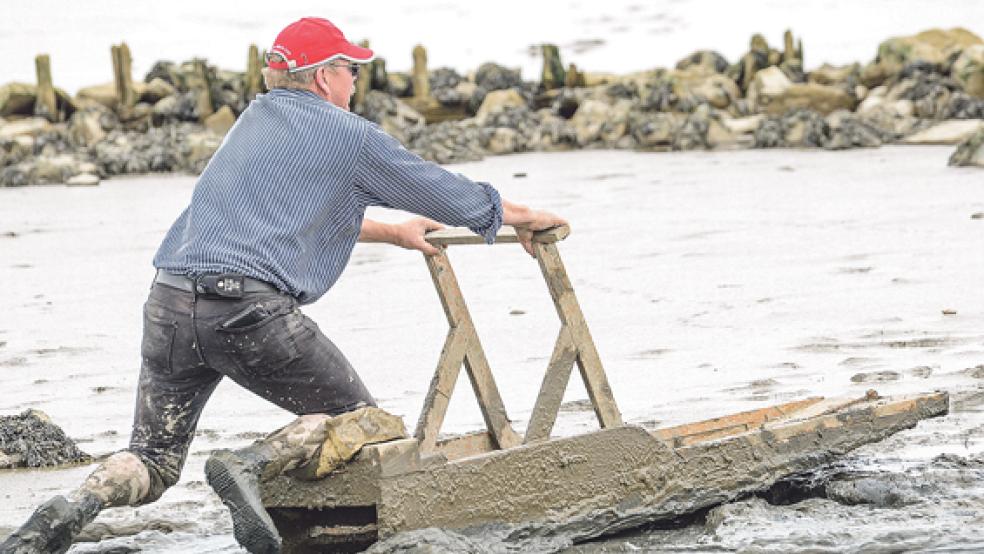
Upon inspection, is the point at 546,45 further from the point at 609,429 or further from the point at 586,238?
the point at 609,429

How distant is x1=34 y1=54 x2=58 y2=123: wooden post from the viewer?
94.7 ft

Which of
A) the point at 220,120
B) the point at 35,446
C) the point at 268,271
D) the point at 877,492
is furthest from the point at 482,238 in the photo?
the point at 220,120

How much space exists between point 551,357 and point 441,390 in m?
0.35

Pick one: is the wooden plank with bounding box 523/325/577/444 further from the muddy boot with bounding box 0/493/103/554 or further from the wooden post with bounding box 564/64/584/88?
the wooden post with bounding box 564/64/584/88

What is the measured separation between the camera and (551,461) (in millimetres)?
5176

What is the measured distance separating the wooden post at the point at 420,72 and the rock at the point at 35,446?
2373 cm

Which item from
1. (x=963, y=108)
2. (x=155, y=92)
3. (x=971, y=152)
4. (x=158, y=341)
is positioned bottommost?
(x=155, y=92)

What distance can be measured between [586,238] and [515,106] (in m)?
14.6

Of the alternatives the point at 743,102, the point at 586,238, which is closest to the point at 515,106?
the point at 743,102

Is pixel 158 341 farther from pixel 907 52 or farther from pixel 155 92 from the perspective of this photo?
pixel 155 92

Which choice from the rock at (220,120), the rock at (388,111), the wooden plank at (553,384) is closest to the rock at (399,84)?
the rock at (388,111)

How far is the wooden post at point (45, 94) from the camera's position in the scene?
28.9 m

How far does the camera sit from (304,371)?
4.75m

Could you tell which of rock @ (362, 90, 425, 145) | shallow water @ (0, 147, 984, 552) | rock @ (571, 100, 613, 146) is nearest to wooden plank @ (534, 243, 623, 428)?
shallow water @ (0, 147, 984, 552)
